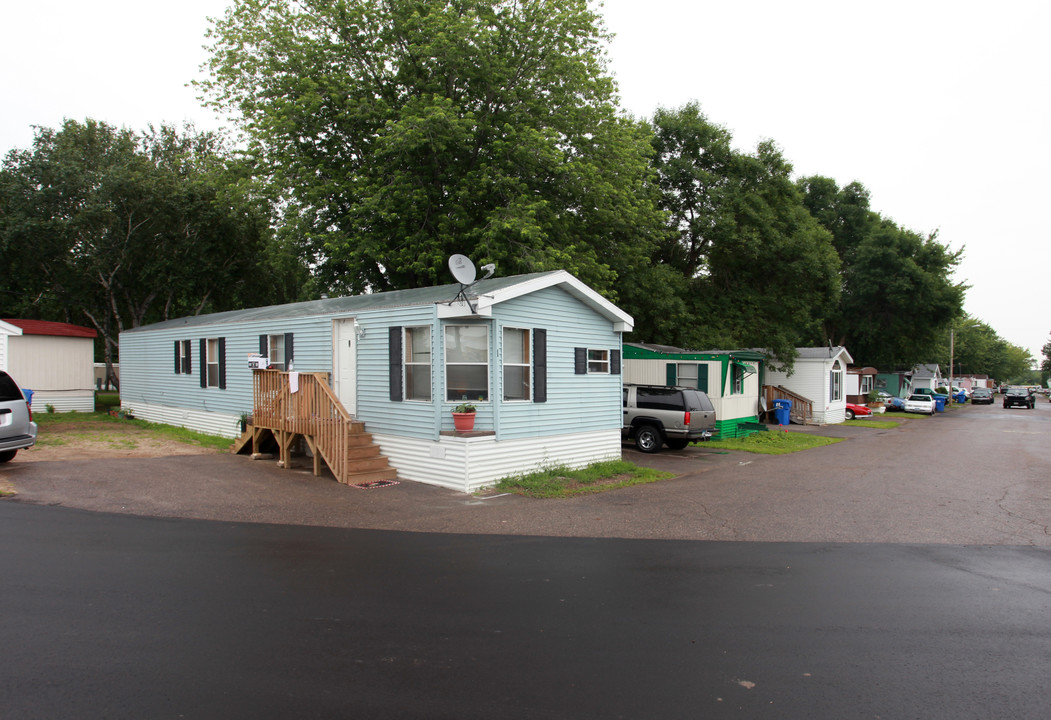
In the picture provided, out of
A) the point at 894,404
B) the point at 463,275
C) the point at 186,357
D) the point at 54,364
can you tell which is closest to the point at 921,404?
the point at 894,404

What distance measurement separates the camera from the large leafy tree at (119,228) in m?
24.0

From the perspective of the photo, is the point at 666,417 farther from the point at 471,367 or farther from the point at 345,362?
the point at 345,362

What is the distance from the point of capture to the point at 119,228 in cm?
2484

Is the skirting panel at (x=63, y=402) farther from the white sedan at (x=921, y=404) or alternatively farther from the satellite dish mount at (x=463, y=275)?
the white sedan at (x=921, y=404)

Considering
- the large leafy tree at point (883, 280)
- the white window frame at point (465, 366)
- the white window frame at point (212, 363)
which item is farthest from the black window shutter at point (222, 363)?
the large leafy tree at point (883, 280)

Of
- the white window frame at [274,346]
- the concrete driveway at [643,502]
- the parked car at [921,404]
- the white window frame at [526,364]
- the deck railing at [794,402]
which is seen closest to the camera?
the concrete driveway at [643,502]

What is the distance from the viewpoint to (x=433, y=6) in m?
18.7

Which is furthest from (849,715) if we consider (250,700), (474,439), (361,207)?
(361,207)

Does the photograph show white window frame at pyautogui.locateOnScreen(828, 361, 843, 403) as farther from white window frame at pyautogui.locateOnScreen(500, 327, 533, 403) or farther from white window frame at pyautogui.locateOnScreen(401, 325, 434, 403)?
white window frame at pyautogui.locateOnScreen(401, 325, 434, 403)

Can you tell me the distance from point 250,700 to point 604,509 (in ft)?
21.7

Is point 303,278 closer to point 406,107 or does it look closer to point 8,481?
point 406,107

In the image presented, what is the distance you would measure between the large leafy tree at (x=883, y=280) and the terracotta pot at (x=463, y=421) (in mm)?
36718

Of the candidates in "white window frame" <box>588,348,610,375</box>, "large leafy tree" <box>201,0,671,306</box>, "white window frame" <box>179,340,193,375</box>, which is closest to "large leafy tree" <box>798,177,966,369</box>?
"large leafy tree" <box>201,0,671,306</box>

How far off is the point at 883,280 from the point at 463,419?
3947 centimetres
